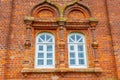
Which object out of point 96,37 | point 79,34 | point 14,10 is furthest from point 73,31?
point 14,10

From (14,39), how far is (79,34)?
2.72 m

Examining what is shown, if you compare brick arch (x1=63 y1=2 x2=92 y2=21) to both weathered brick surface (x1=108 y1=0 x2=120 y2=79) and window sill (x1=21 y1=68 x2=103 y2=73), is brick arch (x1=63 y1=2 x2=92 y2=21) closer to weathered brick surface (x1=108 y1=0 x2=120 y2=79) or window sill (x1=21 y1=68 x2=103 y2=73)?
weathered brick surface (x1=108 y1=0 x2=120 y2=79)

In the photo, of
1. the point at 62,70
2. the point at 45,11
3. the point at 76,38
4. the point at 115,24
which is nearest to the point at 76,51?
the point at 76,38

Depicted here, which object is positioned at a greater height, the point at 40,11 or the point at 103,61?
the point at 40,11

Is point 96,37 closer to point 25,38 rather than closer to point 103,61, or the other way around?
point 103,61

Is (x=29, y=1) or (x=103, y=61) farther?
(x=29, y=1)

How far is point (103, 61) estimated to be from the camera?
10625 millimetres

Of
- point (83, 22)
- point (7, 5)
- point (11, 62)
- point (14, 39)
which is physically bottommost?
point (11, 62)

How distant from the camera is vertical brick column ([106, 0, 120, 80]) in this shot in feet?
34.7

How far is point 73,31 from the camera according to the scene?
37.2 ft

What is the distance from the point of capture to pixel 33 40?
1095 cm

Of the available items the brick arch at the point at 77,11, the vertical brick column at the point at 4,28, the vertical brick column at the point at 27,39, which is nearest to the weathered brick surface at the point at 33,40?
the vertical brick column at the point at 4,28

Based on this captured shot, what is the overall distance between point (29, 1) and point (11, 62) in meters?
2.92

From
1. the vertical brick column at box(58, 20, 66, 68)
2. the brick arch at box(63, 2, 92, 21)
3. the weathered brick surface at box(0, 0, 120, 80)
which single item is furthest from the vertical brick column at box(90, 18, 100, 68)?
the vertical brick column at box(58, 20, 66, 68)
